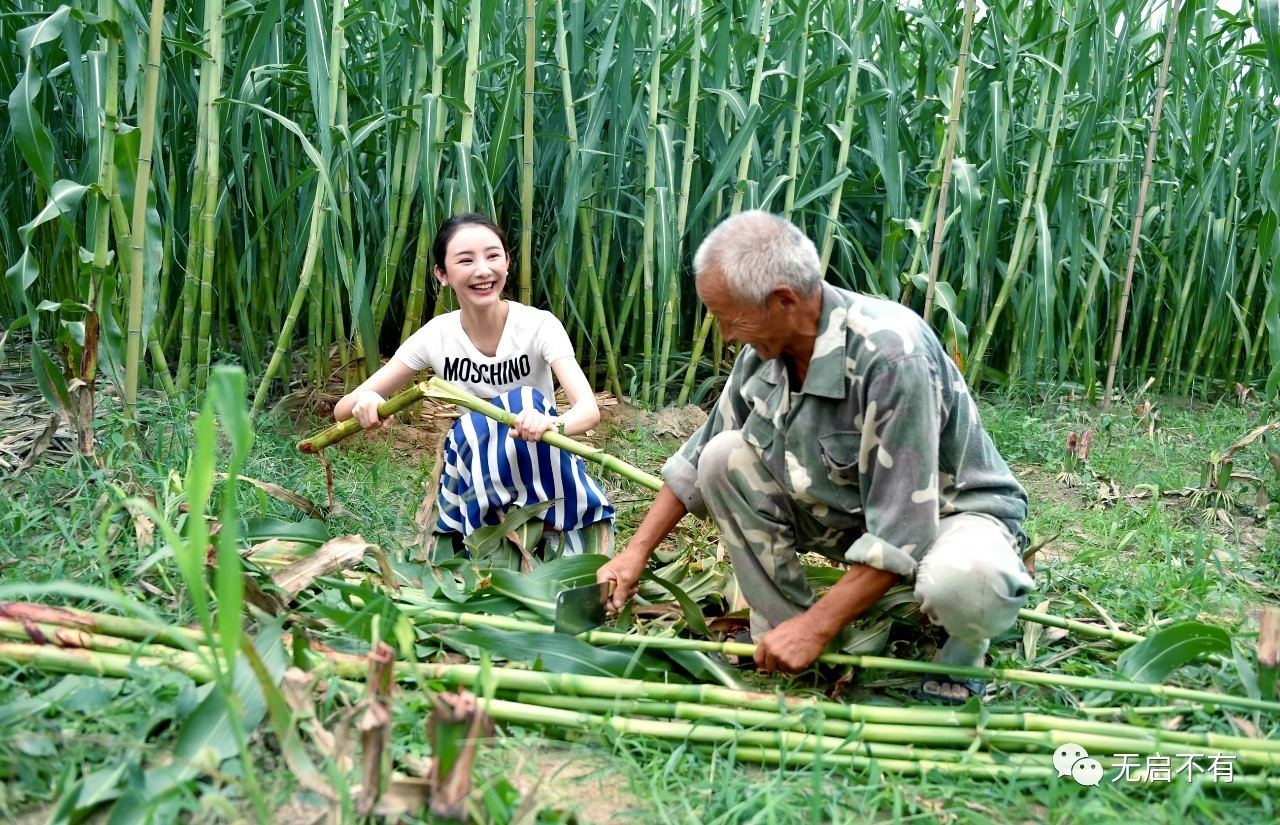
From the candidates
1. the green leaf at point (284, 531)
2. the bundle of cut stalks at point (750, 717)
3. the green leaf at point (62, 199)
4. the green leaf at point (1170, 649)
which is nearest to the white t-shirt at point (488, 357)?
the green leaf at point (284, 531)

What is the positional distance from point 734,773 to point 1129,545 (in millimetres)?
1754

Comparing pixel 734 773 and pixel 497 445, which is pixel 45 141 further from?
pixel 734 773

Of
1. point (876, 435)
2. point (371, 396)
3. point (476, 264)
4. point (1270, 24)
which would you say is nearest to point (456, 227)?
point (476, 264)

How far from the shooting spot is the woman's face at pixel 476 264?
256cm

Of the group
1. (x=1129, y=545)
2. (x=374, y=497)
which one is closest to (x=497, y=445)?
(x=374, y=497)

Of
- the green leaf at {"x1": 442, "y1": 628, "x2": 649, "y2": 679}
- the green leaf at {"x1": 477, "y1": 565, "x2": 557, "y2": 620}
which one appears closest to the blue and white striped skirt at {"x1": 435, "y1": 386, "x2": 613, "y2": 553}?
the green leaf at {"x1": 477, "y1": 565, "x2": 557, "y2": 620}

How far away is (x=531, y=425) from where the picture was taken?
7.51 ft

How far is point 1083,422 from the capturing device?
13.0ft

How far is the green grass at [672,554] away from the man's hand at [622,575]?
0.34 m

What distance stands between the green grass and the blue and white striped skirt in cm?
21

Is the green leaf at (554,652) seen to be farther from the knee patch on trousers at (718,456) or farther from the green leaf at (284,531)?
the green leaf at (284,531)

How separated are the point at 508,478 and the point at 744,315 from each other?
1.05 metres

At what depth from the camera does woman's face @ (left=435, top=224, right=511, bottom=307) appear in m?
2.56

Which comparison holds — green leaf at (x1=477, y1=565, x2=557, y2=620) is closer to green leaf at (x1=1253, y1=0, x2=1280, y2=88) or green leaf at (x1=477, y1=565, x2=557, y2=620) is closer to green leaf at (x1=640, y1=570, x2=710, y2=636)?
green leaf at (x1=640, y1=570, x2=710, y2=636)
